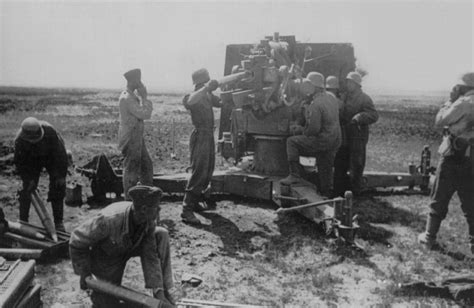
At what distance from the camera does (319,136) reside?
7199 mm

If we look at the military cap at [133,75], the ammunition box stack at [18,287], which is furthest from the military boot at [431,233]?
the ammunition box stack at [18,287]

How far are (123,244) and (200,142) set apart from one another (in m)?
3.45

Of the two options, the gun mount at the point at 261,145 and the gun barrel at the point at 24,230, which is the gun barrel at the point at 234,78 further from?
the gun barrel at the point at 24,230

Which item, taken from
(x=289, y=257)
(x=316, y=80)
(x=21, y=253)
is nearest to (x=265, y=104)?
(x=316, y=80)

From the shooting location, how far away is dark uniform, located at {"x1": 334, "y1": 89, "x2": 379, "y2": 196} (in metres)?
8.40

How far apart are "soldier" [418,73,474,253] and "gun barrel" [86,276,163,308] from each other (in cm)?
397

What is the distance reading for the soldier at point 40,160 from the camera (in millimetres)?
6055

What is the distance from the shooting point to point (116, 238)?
3824 mm

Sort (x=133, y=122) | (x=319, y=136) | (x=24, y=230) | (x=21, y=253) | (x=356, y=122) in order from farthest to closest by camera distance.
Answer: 1. (x=356, y=122)
2. (x=319, y=136)
3. (x=133, y=122)
4. (x=24, y=230)
5. (x=21, y=253)

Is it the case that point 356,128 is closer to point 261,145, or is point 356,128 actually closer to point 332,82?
point 332,82

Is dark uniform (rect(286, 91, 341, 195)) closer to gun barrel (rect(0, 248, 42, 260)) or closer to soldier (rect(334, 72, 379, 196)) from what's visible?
soldier (rect(334, 72, 379, 196))

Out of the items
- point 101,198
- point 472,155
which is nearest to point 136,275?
point 101,198

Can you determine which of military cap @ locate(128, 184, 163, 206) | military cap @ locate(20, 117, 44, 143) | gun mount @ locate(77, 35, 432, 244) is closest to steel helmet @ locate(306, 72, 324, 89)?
gun mount @ locate(77, 35, 432, 244)

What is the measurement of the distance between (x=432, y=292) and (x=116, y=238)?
3.10 metres
